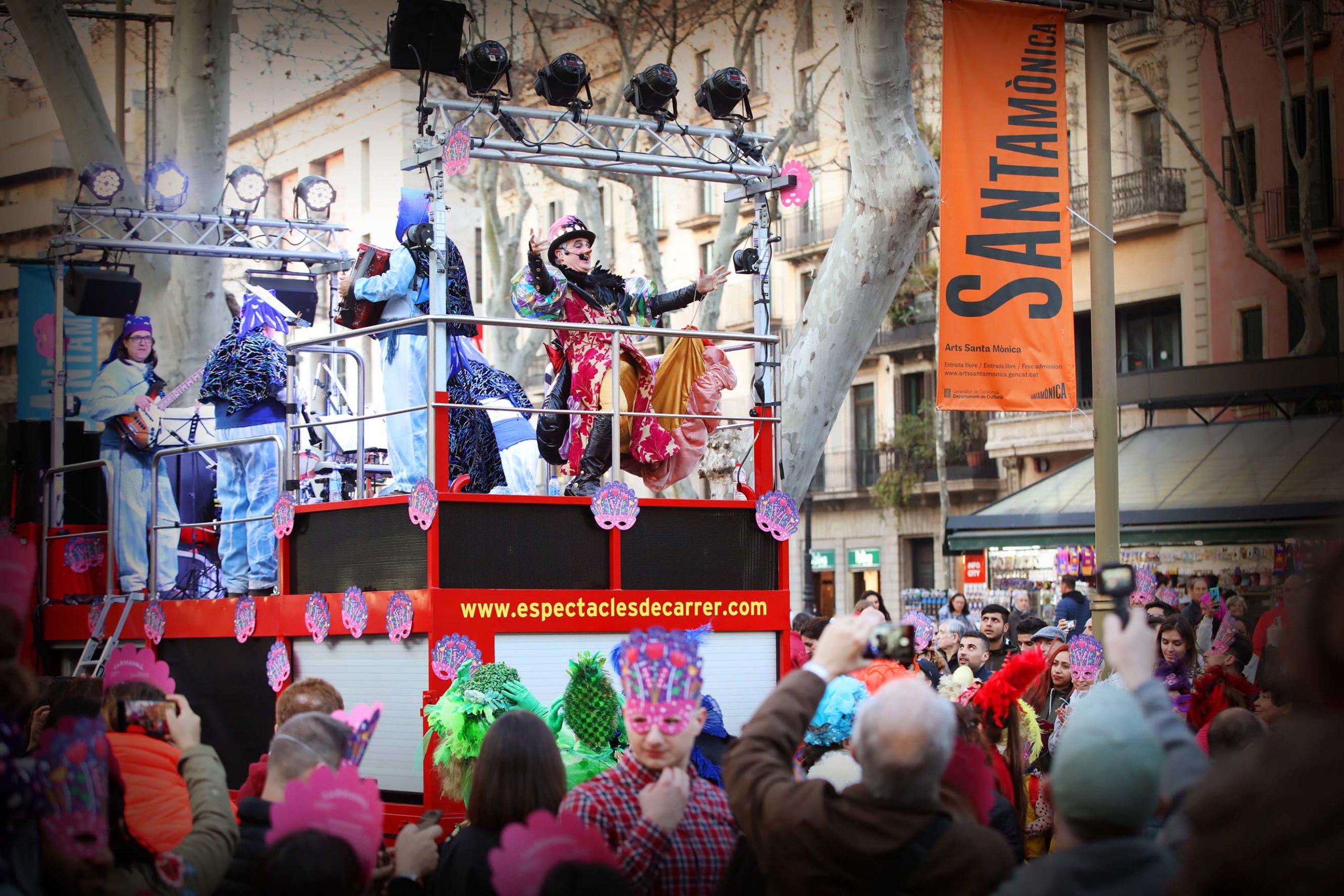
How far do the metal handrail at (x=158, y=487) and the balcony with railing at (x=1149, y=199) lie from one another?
22.5 m

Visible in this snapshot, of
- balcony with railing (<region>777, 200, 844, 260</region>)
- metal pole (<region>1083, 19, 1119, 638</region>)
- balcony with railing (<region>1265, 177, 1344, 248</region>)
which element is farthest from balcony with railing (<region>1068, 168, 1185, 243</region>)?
metal pole (<region>1083, 19, 1119, 638</region>)

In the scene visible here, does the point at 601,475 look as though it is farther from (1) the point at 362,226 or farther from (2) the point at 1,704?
(1) the point at 362,226

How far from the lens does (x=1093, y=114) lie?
9.63 m

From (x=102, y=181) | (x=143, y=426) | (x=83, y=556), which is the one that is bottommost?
(x=83, y=556)

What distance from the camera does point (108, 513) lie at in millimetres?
10633

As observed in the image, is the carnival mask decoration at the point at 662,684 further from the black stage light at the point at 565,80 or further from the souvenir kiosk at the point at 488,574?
the black stage light at the point at 565,80

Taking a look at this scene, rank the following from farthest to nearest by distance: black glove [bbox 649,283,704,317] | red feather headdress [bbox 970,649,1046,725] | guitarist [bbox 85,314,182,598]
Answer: guitarist [bbox 85,314,182,598], black glove [bbox 649,283,704,317], red feather headdress [bbox 970,649,1046,725]

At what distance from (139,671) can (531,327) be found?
284 centimetres

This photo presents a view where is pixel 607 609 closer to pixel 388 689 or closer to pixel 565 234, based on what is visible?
pixel 388 689

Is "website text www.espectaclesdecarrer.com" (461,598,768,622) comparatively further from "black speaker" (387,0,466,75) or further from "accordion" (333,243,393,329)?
"black speaker" (387,0,466,75)

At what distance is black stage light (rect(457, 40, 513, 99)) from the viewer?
807cm

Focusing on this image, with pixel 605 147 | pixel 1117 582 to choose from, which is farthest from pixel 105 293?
pixel 1117 582

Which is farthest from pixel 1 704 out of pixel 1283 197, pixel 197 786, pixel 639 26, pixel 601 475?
pixel 1283 197

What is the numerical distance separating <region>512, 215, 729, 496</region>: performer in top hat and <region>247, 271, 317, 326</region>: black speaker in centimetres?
497
